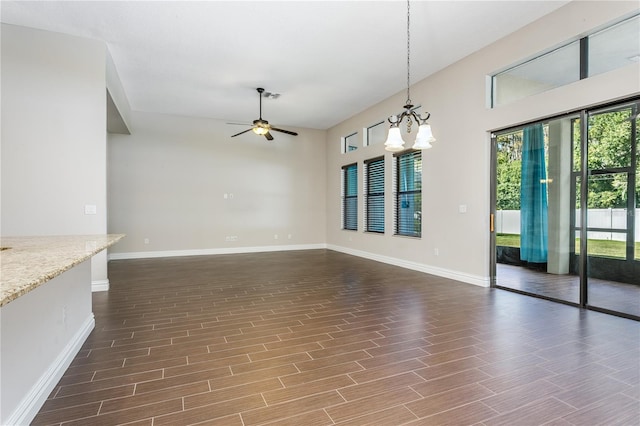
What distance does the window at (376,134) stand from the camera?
23.8ft

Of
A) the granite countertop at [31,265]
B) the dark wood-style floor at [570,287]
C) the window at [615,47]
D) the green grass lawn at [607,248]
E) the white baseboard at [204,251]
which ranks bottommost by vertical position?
the white baseboard at [204,251]

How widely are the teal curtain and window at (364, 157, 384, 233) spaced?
3126mm

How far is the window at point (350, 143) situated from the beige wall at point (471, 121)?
56.1 inches

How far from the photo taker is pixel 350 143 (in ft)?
28.3

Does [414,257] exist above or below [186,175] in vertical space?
below

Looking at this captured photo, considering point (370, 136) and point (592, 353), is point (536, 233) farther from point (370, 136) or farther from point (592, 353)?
point (370, 136)

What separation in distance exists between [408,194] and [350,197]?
2415 mm

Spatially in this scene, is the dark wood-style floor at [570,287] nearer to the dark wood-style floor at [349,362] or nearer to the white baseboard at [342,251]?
the dark wood-style floor at [349,362]

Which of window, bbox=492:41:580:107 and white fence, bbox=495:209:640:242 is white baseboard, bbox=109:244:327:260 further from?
white fence, bbox=495:209:640:242

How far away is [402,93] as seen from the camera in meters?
6.42

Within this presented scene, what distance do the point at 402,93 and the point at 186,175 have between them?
541cm

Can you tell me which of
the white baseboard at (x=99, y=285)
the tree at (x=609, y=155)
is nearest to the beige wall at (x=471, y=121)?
the tree at (x=609, y=155)

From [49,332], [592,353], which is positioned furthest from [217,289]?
[592,353]

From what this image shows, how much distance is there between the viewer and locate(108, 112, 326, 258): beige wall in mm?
7707
